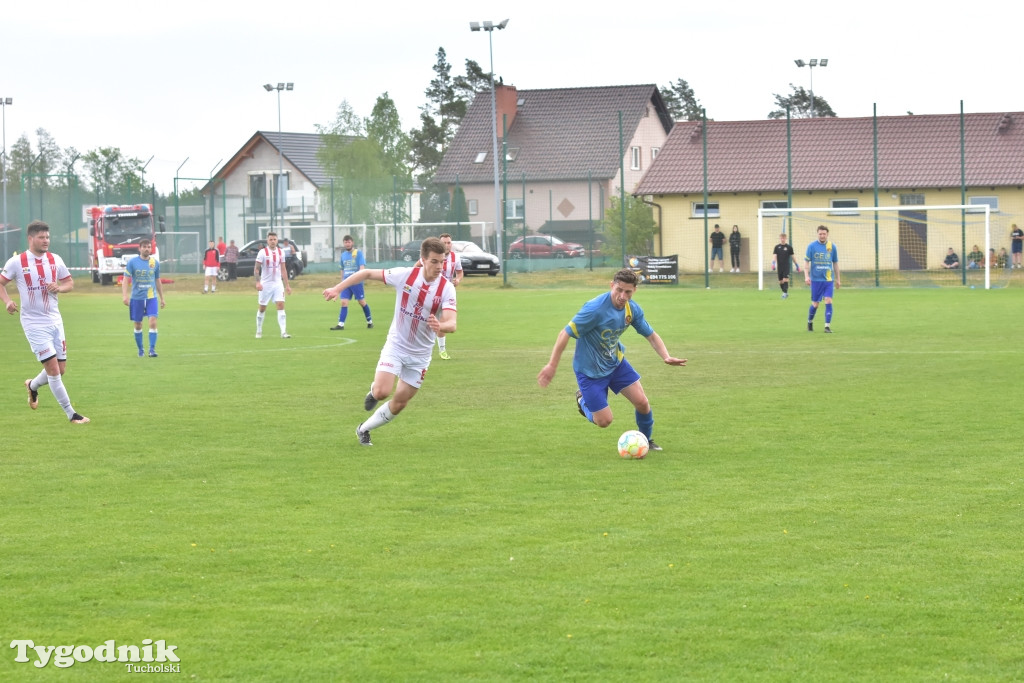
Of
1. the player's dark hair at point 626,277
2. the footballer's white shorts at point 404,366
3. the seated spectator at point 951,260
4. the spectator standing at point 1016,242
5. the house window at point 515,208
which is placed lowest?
the footballer's white shorts at point 404,366

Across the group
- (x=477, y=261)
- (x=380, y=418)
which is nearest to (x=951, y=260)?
(x=477, y=261)

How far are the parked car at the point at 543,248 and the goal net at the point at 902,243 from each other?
29.0ft

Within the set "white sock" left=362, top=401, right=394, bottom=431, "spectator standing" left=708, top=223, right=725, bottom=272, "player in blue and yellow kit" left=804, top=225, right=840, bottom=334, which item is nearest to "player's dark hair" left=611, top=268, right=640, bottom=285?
"white sock" left=362, top=401, right=394, bottom=431

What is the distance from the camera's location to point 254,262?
53656 millimetres

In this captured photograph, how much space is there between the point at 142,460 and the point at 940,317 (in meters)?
20.7

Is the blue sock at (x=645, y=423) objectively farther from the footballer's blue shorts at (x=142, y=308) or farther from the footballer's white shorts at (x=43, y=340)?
the footballer's blue shorts at (x=142, y=308)

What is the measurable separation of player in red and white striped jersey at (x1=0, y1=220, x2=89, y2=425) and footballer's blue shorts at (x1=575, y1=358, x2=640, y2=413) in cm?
567

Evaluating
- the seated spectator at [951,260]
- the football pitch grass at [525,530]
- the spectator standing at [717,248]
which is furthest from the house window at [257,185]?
the football pitch grass at [525,530]

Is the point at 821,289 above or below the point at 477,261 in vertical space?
below

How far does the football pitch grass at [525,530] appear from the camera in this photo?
5984 mm

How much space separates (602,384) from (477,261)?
39.0 meters

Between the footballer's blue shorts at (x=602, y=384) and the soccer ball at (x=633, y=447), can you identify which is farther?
the footballer's blue shorts at (x=602, y=384)

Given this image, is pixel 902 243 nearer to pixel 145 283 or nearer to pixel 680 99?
pixel 145 283

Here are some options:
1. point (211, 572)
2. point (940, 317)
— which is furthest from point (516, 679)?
point (940, 317)
